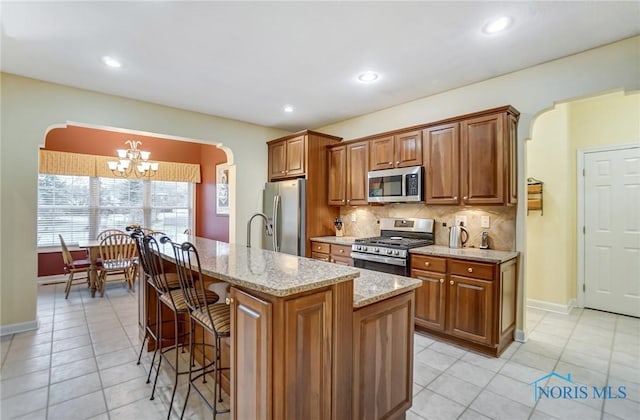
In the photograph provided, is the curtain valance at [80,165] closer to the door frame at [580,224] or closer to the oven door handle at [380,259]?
the oven door handle at [380,259]

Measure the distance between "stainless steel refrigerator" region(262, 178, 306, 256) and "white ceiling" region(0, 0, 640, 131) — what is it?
1375 mm

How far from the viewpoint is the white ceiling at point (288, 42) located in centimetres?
207

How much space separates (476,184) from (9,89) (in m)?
4.81

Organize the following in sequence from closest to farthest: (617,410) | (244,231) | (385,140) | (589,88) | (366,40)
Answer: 1. (617,410)
2. (366,40)
3. (589,88)
4. (385,140)
5. (244,231)

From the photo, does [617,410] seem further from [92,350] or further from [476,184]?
[92,350]

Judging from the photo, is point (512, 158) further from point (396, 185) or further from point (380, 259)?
point (380, 259)

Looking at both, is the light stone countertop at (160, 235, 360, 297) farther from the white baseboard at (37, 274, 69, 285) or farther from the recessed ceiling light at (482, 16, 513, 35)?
the white baseboard at (37, 274, 69, 285)

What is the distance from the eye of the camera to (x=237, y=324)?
A: 1.44 meters

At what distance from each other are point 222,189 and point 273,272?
5.01m

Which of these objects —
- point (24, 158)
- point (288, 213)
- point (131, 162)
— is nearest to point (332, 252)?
point (288, 213)

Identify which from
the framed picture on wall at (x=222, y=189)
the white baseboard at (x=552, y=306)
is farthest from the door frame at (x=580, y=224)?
the framed picture on wall at (x=222, y=189)

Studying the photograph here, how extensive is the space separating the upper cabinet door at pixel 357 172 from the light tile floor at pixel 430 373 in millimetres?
1873

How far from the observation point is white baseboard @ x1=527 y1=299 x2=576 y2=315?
146 inches

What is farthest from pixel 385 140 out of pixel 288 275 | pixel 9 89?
pixel 9 89
